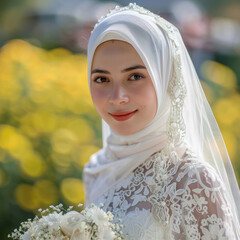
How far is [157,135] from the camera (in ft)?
9.08

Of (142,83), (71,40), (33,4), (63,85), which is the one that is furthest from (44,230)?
(33,4)

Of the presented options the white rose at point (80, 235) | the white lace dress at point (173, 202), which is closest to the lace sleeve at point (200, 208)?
the white lace dress at point (173, 202)

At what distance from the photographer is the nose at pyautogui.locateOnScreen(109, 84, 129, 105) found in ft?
8.65

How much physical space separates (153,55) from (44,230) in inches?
37.3

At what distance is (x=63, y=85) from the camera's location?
17.4 feet

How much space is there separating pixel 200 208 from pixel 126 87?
660mm

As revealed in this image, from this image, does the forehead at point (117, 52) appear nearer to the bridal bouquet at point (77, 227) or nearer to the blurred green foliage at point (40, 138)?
the bridal bouquet at point (77, 227)

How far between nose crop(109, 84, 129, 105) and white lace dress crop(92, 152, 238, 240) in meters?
0.33

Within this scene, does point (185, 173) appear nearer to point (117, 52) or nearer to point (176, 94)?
point (176, 94)

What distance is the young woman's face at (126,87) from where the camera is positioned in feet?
8.68

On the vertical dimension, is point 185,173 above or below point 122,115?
below

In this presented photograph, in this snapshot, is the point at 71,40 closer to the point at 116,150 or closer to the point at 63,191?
the point at 63,191

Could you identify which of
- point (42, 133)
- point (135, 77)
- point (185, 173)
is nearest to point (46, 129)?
point (42, 133)

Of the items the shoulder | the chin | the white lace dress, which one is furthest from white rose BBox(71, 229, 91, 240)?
the chin
